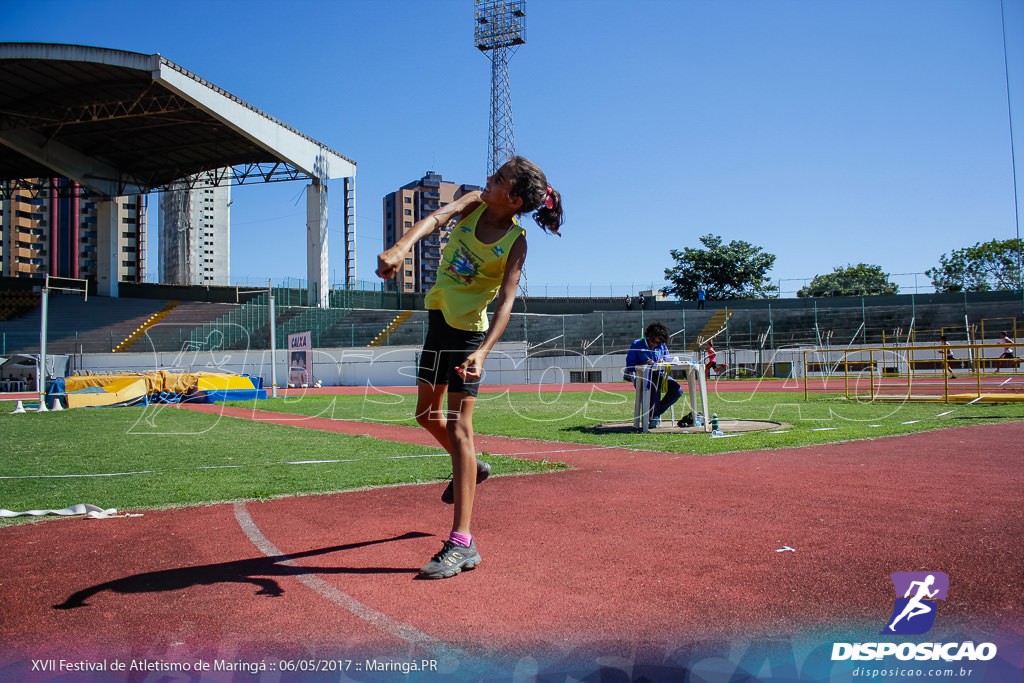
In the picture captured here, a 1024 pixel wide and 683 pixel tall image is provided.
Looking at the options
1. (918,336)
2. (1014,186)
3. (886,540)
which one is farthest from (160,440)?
(918,336)

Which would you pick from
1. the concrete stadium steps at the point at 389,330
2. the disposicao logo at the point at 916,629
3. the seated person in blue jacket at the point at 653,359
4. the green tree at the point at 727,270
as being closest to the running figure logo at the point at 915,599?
the disposicao logo at the point at 916,629

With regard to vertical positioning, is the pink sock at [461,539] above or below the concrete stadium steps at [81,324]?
below

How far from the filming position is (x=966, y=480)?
4941mm

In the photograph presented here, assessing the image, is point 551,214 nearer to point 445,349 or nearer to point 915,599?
point 445,349

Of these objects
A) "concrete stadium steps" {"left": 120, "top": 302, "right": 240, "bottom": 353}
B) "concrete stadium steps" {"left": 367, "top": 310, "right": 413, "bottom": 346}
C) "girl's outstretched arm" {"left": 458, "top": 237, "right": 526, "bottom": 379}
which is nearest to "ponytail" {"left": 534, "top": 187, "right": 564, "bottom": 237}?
"girl's outstretched arm" {"left": 458, "top": 237, "right": 526, "bottom": 379}

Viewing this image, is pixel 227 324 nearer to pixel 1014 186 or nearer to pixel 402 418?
pixel 402 418

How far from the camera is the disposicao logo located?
6.95ft

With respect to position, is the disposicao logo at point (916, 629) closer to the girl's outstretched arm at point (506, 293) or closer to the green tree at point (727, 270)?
the girl's outstretched arm at point (506, 293)

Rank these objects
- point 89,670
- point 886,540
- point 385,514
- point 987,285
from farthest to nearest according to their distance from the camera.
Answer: point 987,285, point 385,514, point 886,540, point 89,670

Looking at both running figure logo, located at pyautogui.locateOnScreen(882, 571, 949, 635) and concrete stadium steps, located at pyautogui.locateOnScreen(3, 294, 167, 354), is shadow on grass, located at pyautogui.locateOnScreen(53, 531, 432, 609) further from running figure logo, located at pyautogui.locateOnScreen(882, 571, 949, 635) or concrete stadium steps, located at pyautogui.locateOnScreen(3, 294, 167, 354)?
concrete stadium steps, located at pyautogui.locateOnScreen(3, 294, 167, 354)

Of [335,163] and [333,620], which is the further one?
[335,163]

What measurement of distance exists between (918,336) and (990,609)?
123 ft

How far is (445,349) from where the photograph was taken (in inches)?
133

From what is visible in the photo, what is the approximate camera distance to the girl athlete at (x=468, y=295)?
3.27 meters
